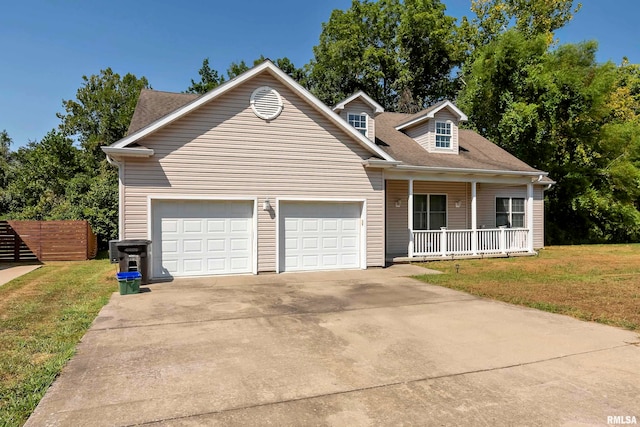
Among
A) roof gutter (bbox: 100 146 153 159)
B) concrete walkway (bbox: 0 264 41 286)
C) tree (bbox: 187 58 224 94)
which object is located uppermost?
tree (bbox: 187 58 224 94)

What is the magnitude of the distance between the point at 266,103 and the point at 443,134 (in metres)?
8.09

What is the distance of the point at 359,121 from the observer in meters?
14.0

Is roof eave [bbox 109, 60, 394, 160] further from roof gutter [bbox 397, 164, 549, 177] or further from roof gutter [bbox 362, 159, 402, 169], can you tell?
roof gutter [bbox 397, 164, 549, 177]

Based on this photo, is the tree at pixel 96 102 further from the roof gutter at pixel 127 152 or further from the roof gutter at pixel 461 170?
the roof gutter at pixel 461 170

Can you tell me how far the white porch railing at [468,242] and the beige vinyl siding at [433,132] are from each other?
3.47 m

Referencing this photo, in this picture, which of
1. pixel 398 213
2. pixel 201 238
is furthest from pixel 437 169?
pixel 201 238

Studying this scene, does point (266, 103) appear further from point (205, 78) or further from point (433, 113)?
point (205, 78)

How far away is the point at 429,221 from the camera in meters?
15.6

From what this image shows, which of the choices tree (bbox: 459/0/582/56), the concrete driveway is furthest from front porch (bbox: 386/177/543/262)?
tree (bbox: 459/0/582/56)

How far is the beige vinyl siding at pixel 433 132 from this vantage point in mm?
15391

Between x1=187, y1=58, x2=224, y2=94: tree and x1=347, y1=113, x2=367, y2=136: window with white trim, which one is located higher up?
x1=187, y1=58, x2=224, y2=94: tree

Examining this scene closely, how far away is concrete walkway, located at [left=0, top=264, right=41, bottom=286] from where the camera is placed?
1069 cm

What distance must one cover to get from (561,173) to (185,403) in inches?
970

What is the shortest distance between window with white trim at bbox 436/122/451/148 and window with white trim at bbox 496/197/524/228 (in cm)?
394
